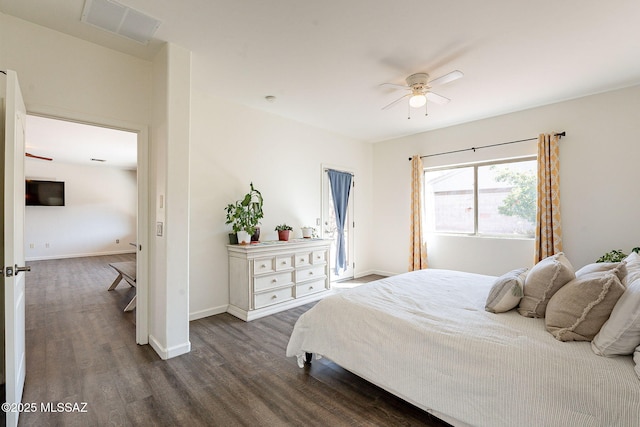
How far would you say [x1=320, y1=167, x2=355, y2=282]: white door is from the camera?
5.04 meters

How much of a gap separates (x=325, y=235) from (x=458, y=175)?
248 centimetres

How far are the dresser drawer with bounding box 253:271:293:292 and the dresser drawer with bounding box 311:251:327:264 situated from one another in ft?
1.46

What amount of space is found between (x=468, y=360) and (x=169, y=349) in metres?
2.38

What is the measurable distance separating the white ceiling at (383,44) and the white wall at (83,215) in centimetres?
728

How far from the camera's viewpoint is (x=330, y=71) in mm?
2949

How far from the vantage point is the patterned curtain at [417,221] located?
4992 mm

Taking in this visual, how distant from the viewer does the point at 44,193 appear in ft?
24.8

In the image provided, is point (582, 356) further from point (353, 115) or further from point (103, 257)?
point (103, 257)

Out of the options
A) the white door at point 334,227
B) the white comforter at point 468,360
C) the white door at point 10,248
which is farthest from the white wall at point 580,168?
the white door at point 10,248

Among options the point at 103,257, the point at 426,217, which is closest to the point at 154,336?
the point at 426,217

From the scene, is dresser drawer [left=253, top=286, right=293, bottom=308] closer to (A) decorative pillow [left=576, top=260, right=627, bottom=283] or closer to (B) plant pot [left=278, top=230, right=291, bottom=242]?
(B) plant pot [left=278, top=230, right=291, bottom=242]

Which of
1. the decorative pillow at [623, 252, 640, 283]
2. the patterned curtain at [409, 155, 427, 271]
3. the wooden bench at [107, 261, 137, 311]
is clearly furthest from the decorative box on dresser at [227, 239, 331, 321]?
Answer: the decorative pillow at [623, 252, 640, 283]

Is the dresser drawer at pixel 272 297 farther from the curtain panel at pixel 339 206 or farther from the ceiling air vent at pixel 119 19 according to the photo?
the ceiling air vent at pixel 119 19

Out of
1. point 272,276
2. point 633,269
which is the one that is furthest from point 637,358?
point 272,276
